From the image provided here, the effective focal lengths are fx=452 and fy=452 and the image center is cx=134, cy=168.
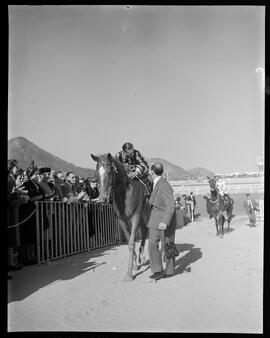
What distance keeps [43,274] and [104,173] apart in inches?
62.7

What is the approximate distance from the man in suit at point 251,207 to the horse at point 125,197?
1386 mm

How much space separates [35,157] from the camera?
6219mm

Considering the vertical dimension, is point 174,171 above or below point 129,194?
above

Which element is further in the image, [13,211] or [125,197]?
[125,197]

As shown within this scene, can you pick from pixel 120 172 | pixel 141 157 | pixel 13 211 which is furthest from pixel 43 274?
pixel 141 157

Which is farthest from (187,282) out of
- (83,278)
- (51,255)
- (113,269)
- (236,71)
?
(236,71)

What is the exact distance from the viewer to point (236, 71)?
20.2ft

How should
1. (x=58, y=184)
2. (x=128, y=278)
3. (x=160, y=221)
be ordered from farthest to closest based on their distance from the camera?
(x=58, y=184) < (x=160, y=221) < (x=128, y=278)

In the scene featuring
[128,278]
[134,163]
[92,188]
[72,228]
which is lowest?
[128,278]

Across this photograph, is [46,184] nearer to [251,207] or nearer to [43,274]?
[43,274]

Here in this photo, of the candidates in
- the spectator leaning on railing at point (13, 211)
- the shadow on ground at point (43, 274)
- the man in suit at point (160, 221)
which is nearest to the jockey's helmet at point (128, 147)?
the man in suit at point (160, 221)

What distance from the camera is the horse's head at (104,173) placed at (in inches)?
238

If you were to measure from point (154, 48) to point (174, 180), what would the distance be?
1.84 meters

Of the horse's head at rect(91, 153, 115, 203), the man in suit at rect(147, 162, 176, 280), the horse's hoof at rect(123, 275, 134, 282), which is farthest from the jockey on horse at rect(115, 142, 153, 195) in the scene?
the horse's hoof at rect(123, 275, 134, 282)
